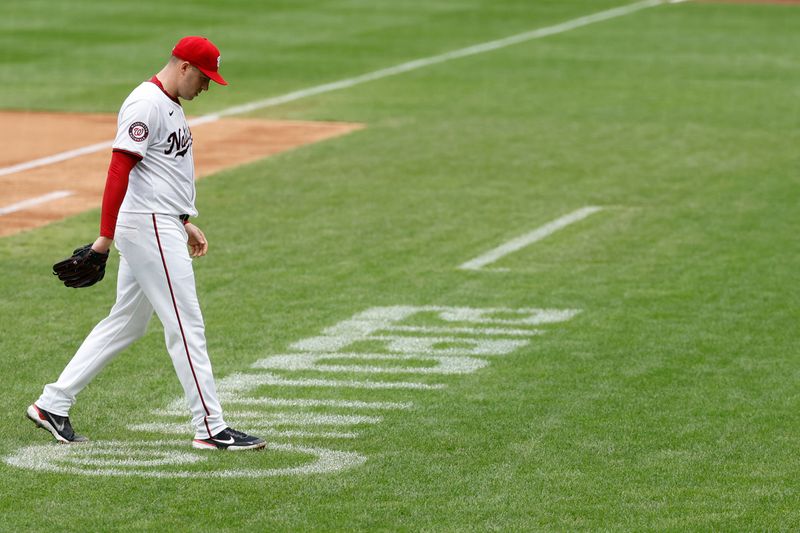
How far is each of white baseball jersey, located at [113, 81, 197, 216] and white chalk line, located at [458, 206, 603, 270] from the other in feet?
17.3

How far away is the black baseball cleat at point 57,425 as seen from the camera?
26.9 ft

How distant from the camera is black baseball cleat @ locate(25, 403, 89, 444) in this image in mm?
8195

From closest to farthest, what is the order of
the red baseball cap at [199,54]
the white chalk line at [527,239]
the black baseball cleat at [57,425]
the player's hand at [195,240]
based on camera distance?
the red baseball cap at [199,54] → the black baseball cleat at [57,425] → the player's hand at [195,240] → the white chalk line at [527,239]

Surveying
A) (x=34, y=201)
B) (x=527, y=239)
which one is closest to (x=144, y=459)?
(x=527, y=239)

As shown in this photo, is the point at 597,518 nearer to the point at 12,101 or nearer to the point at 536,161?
the point at 536,161

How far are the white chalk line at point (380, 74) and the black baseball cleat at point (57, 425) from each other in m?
10.1

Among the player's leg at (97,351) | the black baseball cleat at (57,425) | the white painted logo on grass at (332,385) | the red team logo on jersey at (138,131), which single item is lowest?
the white painted logo on grass at (332,385)

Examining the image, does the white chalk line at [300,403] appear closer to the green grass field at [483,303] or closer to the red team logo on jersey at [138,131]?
the green grass field at [483,303]

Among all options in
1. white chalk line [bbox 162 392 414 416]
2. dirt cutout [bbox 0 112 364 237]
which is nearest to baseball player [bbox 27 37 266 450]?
white chalk line [bbox 162 392 414 416]

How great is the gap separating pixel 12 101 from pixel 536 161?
876 cm

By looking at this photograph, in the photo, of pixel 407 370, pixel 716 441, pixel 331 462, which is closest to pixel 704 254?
pixel 407 370

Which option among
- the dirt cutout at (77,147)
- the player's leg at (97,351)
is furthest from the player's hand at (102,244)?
the dirt cutout at (77,147)

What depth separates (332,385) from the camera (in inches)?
374

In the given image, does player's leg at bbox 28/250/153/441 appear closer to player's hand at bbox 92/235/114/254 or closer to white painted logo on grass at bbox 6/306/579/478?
white painted logo on grass at bbox 6/306/579/478
